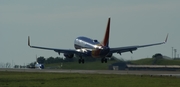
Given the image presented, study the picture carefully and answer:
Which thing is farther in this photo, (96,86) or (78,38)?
(78,38)

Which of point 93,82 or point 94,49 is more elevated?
point 94,49

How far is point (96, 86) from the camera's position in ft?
249

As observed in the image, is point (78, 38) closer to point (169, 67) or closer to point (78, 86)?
point (169, 67)

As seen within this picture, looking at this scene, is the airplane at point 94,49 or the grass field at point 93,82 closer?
the grass field at point 93,82

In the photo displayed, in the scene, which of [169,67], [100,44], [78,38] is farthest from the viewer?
[169,67]

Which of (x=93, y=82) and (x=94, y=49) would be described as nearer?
(x=93, y=82)

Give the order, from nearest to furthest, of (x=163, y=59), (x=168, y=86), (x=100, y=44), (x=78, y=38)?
(x=168, y=86), (x=100, y=44), (x=78, y=38), (x=163, y=59)

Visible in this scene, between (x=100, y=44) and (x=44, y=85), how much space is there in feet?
153

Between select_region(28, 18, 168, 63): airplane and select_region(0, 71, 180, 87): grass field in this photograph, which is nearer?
select_region(0, 71, 180, 87): grass field

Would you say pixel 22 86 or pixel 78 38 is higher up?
pixel 78 38

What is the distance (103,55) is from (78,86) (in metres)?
48.5

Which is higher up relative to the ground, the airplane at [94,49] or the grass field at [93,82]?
the airplane at [94,49]

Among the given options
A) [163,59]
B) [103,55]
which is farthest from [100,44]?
[163,59]

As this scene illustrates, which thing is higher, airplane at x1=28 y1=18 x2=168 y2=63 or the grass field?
airplane at x1=28 y1=18 x2=168 y2=63
